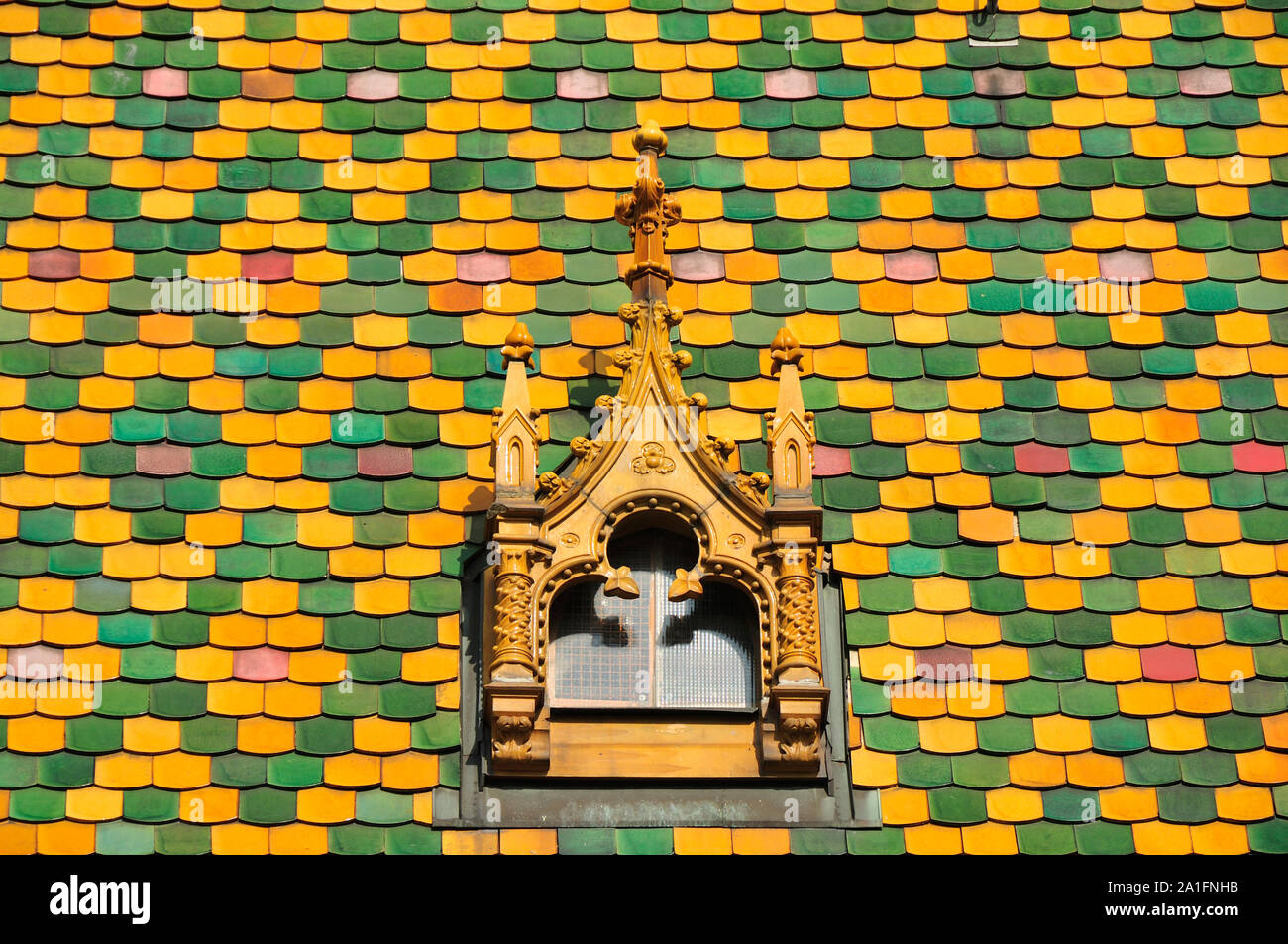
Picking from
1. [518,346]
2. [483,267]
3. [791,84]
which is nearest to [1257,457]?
[791,84]

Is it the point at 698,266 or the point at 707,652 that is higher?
the point at 698,266

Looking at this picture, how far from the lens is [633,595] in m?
11.5

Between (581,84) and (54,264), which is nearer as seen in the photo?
(54,264)

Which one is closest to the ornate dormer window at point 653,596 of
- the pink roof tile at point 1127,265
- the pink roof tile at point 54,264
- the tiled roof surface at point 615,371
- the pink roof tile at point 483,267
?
the tiled roof surface at point 615,371

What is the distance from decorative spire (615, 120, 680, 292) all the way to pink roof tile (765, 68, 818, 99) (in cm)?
137

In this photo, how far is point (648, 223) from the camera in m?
12.5

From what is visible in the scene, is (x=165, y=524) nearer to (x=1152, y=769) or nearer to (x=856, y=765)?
(x=856, y=765)

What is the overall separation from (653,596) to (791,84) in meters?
3.77

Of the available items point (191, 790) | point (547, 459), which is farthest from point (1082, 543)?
point (191, 790)

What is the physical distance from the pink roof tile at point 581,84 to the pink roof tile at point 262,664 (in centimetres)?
403

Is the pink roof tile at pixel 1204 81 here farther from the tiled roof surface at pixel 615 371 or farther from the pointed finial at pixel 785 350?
the pointed finial at pixel 785 350

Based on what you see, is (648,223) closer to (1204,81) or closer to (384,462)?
(384,462)
